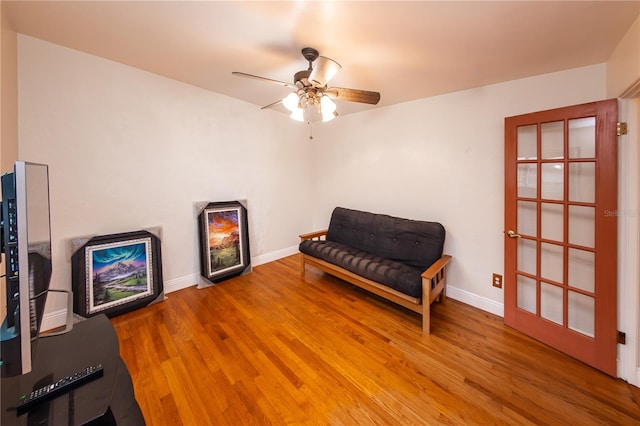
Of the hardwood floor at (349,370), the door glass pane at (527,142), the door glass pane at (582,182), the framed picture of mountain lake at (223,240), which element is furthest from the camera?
the framed picture of mountain lake at (223,240)

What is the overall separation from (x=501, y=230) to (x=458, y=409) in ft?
5.57

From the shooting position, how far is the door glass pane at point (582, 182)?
6.05ft

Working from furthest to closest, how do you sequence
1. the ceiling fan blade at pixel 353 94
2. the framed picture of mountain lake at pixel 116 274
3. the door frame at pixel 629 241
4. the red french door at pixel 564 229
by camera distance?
the framed picture of mountain lake at pixel 116 274 < the ceiling fan blade at pixel 353 94 < the red french door at pixel 564 229 < the door frame at pixel 629 241

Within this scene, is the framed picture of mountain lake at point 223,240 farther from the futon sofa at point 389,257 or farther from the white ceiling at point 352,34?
the white ceiling at point 352,34

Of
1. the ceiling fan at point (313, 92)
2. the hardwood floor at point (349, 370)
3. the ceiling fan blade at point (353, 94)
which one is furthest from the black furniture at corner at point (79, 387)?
the ceiling fan blade at point (353, 94)

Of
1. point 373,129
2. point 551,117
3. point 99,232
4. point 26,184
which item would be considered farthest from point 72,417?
point 373,129

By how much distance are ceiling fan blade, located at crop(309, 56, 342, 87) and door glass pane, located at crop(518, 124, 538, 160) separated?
1.79 metres

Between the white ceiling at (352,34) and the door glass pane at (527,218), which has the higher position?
the white ceiling at (352,34)

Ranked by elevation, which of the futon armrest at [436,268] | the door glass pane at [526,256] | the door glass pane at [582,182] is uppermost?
the door glass pane at [582,182]

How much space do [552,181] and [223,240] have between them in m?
3.55

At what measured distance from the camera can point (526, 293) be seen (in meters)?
2.23

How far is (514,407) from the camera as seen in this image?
4.85 feet

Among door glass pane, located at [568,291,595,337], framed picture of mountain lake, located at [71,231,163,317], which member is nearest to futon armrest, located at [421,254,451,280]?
door glass pane, located at [568,291,595,337]

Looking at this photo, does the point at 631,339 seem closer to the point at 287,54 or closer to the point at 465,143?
the point at 465,143
